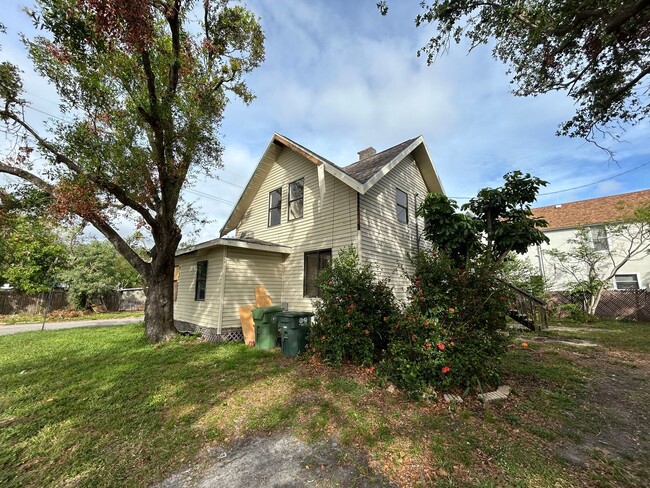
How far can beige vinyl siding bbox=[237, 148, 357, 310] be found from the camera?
8.42 metres

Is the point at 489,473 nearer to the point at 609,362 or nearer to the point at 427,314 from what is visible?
the point at 427,314

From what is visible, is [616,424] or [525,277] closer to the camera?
[616,424]

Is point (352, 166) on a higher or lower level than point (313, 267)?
higher

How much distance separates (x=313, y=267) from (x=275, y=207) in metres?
3.27

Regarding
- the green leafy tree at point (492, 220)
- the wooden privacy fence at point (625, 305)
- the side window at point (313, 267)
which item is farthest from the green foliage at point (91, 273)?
the wooden privacy fence at point (625, 305)

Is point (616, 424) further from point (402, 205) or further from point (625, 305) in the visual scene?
point (625, 305)

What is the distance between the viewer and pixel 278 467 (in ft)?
9.18

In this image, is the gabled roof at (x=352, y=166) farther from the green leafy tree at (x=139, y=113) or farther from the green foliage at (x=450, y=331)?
the green foliage at (x=450, y=331)

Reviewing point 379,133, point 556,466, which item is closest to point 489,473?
point 556,466

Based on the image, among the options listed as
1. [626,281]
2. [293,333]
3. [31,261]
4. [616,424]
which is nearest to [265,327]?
[293,333]

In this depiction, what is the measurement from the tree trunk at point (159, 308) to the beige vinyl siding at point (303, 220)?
375 centimetres

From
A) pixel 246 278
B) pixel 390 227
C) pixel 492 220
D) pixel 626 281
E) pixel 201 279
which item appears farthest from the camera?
pixel 626 281

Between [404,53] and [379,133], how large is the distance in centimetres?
647

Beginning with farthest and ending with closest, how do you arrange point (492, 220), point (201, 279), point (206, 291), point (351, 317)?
point (201, 279)
point (206, 291)
point (492, 220)
point (351, 317)
